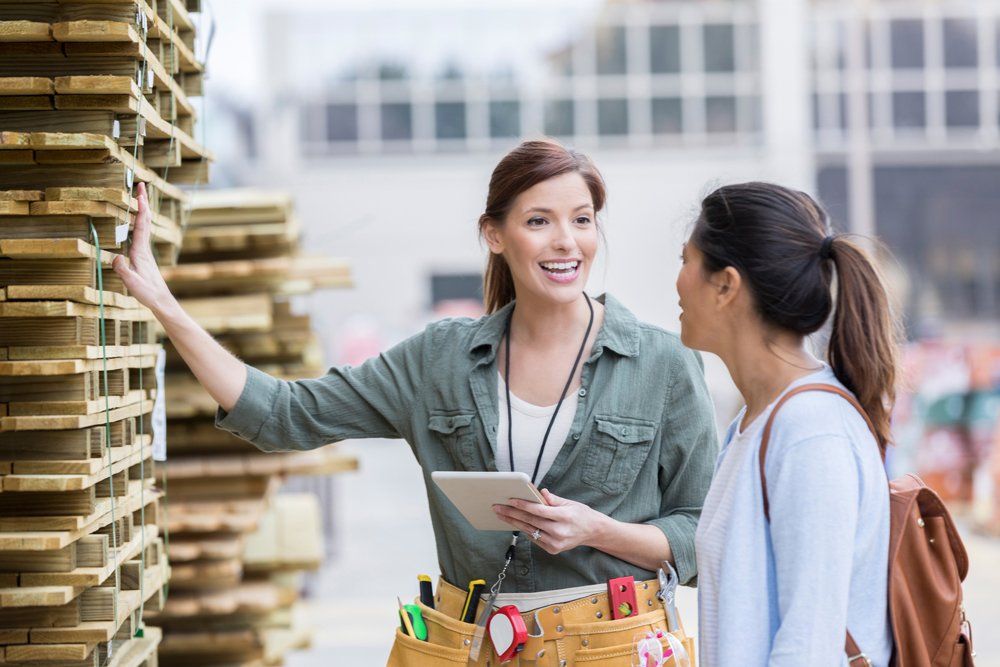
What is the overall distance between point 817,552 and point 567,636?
0.98 meters

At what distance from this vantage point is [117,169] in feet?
8.93

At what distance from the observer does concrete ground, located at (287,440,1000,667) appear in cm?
870

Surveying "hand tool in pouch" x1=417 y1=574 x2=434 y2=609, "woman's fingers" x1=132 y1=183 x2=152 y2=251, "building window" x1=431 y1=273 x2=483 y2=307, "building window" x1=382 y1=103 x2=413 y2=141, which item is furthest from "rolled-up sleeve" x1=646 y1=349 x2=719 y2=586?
"building window" x1=431 y1=273 x2=483 y2=307

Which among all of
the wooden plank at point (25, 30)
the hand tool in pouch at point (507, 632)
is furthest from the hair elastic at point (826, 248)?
the wooden plank at point (25, 30)

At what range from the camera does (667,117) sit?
29750 mm

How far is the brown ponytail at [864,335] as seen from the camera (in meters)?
2.35

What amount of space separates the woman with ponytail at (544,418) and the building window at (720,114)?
27204 millimetres

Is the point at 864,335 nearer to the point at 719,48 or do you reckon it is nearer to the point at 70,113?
the point at 70,113

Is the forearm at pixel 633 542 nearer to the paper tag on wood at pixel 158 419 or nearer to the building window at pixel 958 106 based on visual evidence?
the paper tag on wood at pixel 158 419

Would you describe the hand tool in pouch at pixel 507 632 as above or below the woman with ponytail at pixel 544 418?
below

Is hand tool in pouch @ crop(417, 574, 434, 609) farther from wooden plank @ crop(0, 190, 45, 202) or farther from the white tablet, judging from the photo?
wooden plank @ crop(0, 190, 45, 202)

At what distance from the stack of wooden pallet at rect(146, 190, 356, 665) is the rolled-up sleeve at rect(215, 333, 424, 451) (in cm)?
206

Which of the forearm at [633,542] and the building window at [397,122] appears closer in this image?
the forearm at [633,542]

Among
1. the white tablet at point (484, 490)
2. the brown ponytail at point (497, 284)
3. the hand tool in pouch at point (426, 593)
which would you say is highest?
the brown ponytail at point (497, 284)
